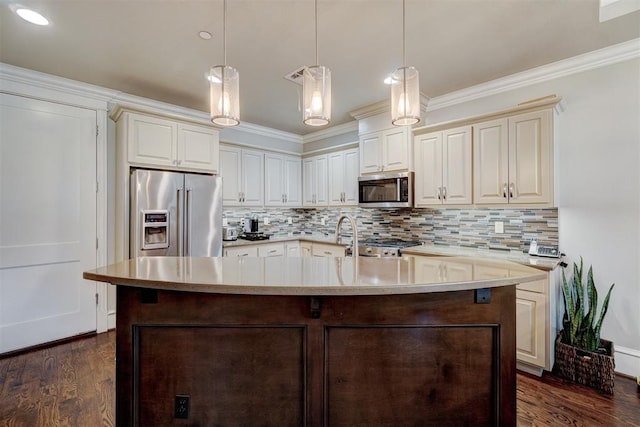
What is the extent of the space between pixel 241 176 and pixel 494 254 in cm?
318

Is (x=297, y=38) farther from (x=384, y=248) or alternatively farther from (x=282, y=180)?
(x=282, y=180)

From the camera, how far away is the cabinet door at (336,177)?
4.32m

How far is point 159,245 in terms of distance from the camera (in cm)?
314

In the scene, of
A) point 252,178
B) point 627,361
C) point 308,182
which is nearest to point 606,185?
point 627,361

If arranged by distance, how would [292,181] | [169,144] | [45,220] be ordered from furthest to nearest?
[292,181], [169,144], [45,220]

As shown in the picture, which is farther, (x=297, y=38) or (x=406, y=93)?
(x=297, y=38)

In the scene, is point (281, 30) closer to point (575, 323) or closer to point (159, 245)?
point (159, 245)

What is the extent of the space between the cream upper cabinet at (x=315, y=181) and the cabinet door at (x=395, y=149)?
1.13 meters

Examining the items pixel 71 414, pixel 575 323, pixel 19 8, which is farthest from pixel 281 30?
pixel 575 323

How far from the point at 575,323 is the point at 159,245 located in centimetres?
374

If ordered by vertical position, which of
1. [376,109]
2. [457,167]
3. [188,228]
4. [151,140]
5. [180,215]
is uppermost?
[376,109]

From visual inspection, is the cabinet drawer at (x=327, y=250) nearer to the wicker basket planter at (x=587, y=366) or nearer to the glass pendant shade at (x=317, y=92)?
the wicker basket planter at (x=587, y=366)

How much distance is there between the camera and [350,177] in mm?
4195

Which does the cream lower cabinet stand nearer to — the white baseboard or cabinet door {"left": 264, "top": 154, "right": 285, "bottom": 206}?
the white baseboard
